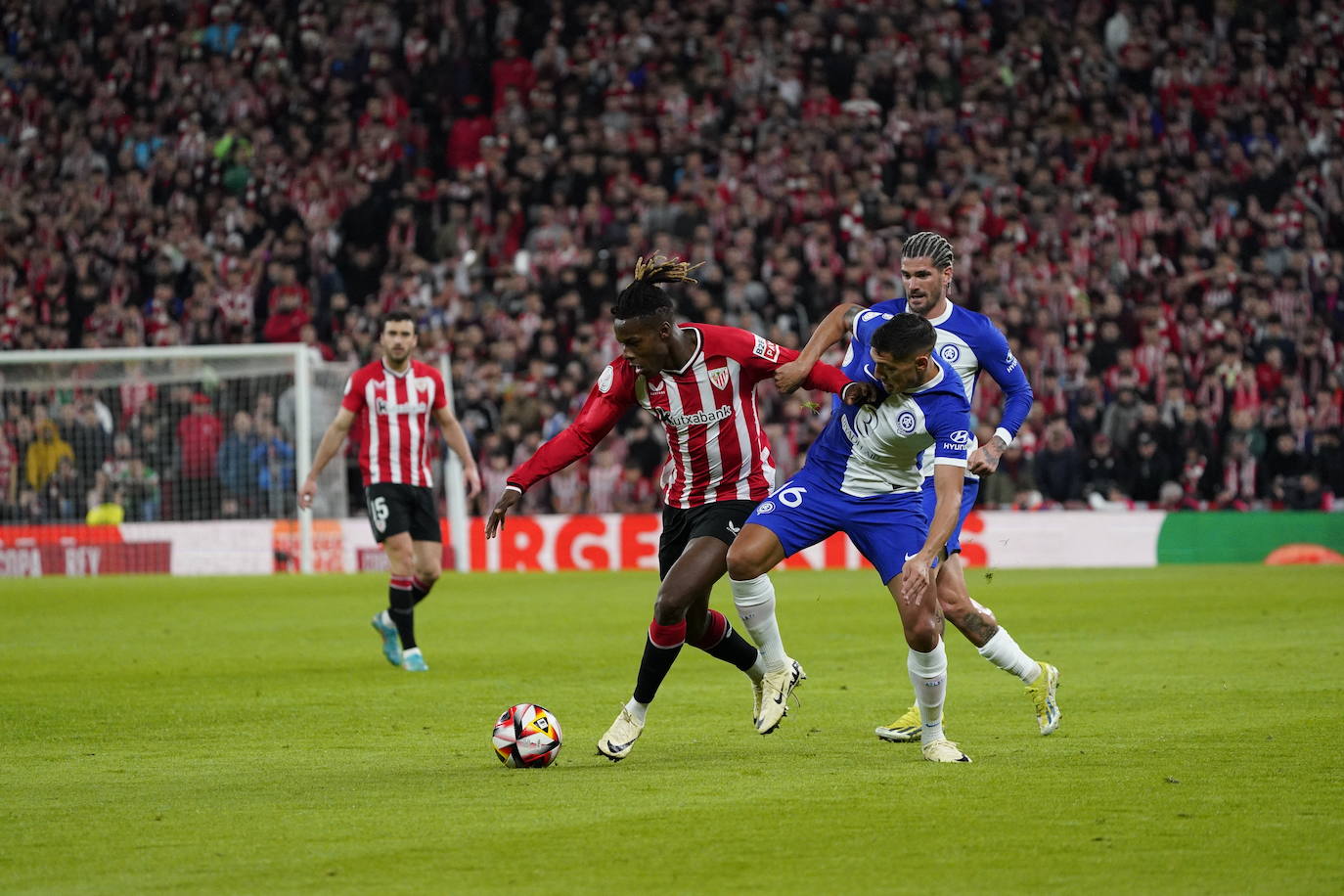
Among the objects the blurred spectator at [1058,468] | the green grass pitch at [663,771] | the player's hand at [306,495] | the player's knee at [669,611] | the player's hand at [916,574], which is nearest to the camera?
the green grass pitch at [663,771]

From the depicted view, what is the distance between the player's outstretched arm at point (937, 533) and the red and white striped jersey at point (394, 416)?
5.78m

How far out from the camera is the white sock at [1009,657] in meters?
8.25

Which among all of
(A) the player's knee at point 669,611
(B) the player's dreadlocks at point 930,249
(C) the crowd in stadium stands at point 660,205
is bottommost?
(A) the player's knee at point 669,611

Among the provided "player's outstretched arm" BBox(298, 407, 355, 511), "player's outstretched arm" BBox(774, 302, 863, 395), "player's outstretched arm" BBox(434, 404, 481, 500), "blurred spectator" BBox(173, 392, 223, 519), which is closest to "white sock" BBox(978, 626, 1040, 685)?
"player's outstretched arm" BBox(774, 302, 863, 395)

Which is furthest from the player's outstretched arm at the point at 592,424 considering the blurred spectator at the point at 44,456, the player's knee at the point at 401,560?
the blurred spectator at the point at 44,456

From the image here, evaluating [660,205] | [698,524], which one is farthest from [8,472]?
[698,524]

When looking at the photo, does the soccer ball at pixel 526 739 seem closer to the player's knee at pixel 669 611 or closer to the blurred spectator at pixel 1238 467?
the player's knee at pixel 669 611

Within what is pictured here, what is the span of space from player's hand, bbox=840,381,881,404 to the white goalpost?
1550 centimetres

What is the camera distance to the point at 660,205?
80.2ft

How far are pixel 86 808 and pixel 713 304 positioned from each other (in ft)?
57.7

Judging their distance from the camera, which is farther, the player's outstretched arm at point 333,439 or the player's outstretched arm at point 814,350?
the player's outstretched arm at point 333,439

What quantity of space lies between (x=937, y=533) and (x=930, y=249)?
1.80 metres

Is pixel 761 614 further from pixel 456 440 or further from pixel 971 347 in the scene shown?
pixel 456 440

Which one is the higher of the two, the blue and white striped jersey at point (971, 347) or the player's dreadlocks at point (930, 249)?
the player's dreadlocks at point (930, 249)
